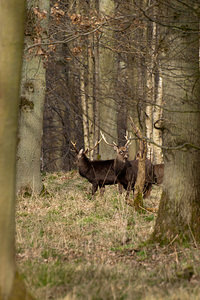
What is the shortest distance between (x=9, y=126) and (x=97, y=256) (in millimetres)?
3403

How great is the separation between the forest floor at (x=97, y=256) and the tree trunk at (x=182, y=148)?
34 centimetres

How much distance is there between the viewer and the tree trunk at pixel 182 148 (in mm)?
7770

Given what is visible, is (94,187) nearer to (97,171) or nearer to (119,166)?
(97,171)

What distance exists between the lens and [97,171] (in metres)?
16.1

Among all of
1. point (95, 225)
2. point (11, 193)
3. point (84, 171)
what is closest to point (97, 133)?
point (84, 171)

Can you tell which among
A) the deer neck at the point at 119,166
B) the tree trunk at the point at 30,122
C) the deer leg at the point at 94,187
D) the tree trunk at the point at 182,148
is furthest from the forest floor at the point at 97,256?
the deer neck at the point at 119,166

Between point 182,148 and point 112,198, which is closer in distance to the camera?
point 182,148

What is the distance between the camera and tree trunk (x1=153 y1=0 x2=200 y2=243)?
7.77m

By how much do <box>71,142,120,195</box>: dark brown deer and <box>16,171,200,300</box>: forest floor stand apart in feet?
11.1

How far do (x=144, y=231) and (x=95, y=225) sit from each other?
1198mm

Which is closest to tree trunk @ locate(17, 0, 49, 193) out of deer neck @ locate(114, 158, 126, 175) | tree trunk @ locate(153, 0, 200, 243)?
deer neck @ locate(114, 158, 126, 175)

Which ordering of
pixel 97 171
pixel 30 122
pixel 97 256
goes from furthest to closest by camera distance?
1. pixel 97 171
2. pixel 30 122
3. pixel 97 256

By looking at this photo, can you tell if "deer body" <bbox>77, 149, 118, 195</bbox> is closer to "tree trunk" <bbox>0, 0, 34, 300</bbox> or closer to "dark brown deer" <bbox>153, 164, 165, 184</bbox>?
"dark brown deer" <bbox>153, 164, 165, 184</bbox>

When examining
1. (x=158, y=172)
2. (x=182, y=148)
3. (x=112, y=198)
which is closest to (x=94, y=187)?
(x=158, y=172)
